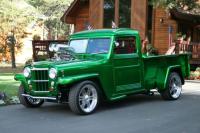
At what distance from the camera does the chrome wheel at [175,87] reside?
1299 cm

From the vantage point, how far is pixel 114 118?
10109 mm

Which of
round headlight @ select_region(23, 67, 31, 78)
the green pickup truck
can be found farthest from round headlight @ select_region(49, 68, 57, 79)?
round headlight @ select_region(23, 67, 31, 78)

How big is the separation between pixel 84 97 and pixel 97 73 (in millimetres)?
669

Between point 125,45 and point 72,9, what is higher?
point 72,9

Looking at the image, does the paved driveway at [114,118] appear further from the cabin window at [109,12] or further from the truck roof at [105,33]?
the cabin window at [109,12]

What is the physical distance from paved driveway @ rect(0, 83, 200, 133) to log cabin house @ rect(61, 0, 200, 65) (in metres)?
12.8

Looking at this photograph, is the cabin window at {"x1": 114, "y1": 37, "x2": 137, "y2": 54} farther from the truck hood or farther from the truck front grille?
the truck front grille

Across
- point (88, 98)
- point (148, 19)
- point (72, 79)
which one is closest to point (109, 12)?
point (148, 19)

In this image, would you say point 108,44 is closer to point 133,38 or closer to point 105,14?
point 133,38

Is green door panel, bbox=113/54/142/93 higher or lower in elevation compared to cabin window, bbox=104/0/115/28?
lower

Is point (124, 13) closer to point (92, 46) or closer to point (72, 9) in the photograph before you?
point (72, 9)

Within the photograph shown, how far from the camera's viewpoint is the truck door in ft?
37.7

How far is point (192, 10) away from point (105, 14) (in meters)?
5.65

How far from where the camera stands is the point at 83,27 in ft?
102
